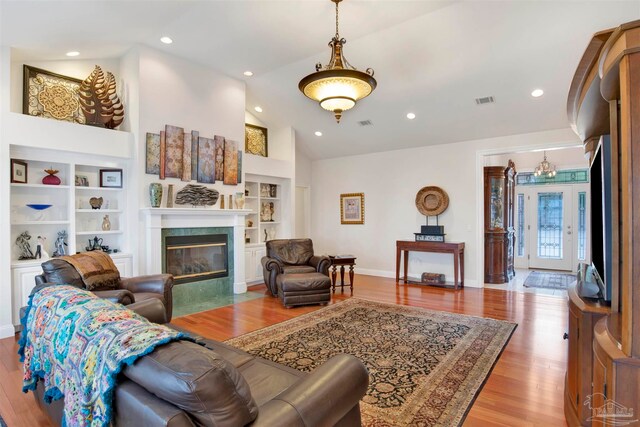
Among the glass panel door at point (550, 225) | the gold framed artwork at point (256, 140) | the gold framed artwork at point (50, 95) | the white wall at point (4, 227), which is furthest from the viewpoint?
the glass panel door at point (550, 225)

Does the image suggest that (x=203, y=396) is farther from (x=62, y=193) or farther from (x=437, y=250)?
(x=437, y=250)

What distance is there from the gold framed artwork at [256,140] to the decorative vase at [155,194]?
2440 millimetres

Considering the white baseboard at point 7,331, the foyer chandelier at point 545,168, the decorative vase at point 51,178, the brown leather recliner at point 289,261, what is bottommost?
the white baseboard at point 7,331

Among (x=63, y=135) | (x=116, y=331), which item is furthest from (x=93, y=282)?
(x=116, y=331)

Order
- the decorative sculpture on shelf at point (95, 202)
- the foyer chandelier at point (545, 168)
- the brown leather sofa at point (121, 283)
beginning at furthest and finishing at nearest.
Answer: the foyer chandelier at point (545, 168)
the decorative sculpture on shelf at point (95, 202)
the brown leather sofa at point (121, 283)

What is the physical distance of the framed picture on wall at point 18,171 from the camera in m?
4.06

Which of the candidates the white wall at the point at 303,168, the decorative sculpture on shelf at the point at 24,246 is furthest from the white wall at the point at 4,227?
the white wall at the point at 303,168

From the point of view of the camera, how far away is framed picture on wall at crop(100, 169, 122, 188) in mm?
4891

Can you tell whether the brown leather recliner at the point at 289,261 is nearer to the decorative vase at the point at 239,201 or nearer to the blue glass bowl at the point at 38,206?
the decorative vase at the point at 239,201

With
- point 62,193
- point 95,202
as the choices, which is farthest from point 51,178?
point 95,202

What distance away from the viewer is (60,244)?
4480 millimetres

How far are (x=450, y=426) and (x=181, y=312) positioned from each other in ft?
12.7

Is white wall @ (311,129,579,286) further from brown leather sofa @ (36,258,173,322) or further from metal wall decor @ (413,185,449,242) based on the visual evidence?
brown leather sofa @ (36,258,173,322)

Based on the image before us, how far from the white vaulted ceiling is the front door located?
12.8 feet
